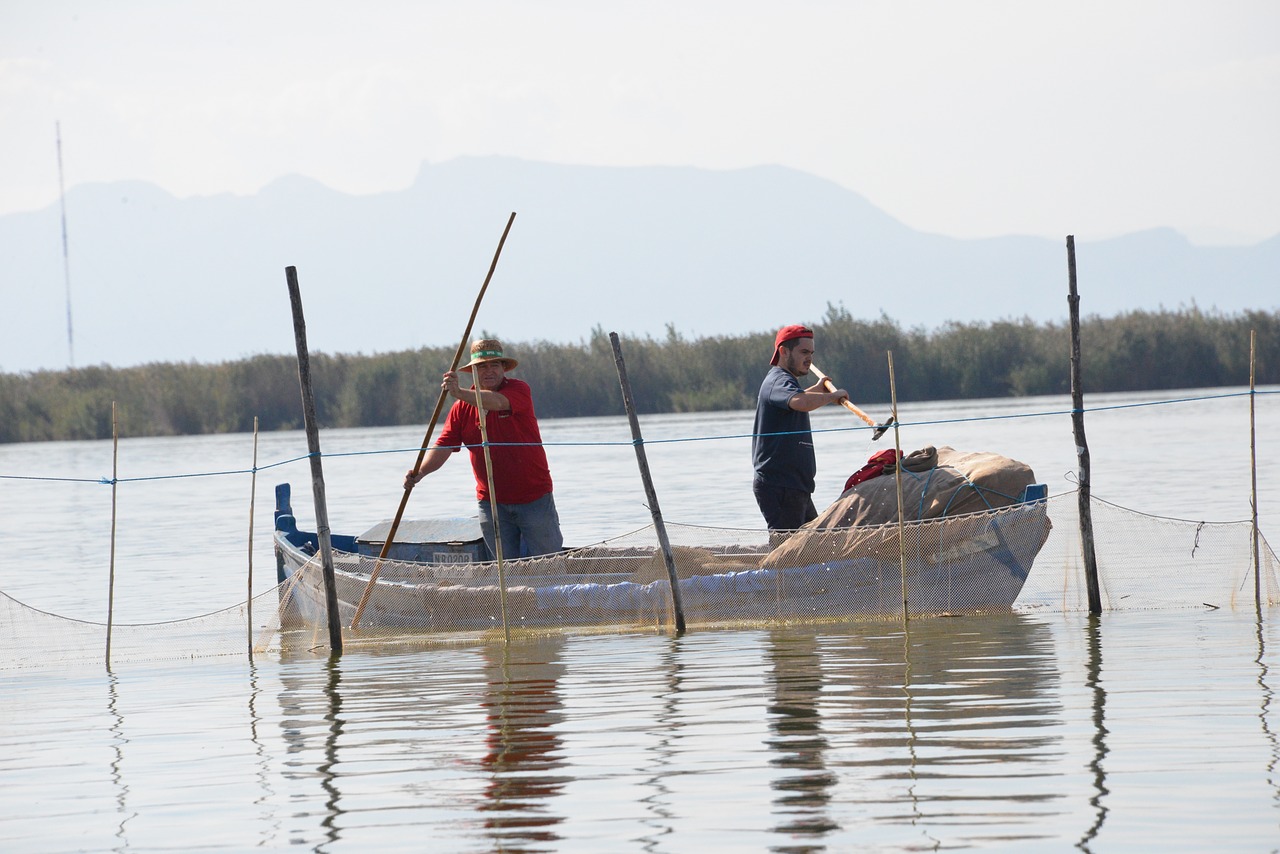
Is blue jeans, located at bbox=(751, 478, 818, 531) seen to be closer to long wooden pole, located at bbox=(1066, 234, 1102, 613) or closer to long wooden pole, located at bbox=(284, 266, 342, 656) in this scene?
long wooden pole, located at bbox=(1066, 234, 1102, 613)

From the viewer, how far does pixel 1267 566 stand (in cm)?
982

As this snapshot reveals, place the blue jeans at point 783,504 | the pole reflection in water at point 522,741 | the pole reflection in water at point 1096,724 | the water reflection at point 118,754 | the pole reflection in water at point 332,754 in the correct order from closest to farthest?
1. the pole reflection in water at point 1096,724
2. the pole reflection in water at point 522,741
3. the pole reflection in water at point 332,754
4. the water reflection at point 118,754
5. the blue jeans at point 783,504

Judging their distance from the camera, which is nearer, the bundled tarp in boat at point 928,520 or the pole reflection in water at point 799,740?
the pole reflection in water at point 799,740

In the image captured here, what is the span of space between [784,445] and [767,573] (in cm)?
74

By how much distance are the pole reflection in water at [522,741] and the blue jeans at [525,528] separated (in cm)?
55

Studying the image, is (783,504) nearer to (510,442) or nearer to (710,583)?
(710,583)

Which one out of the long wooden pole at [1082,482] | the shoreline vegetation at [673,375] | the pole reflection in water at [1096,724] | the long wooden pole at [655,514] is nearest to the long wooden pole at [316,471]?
the long wooden pole at [655,514]

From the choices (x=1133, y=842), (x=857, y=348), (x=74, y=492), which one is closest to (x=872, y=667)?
(x=1133, y=842)

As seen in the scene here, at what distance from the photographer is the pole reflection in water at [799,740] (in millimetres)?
5383

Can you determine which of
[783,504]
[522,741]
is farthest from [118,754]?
[783,504]

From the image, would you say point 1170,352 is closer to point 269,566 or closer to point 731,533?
point 269,566

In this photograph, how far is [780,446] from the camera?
980cm

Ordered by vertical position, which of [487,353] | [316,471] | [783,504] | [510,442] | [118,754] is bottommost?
[118,754]

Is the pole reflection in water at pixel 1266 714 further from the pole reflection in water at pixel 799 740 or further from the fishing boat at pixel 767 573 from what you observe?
the fishing boat at pixel 767 573
